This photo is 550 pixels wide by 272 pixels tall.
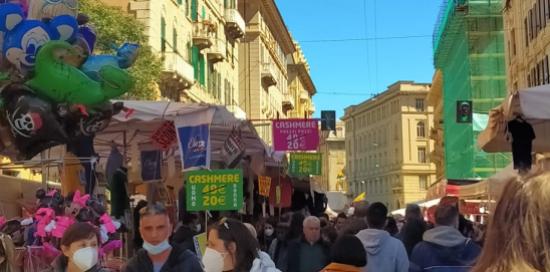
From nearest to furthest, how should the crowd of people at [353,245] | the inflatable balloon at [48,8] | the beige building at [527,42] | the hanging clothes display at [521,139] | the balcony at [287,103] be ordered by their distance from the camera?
the crowd of people at [353,245] → the hanging clothes display at [521,139] → the inflatable balloon at [48,8] → the beige building at [527,42] → the balcony at [287,103]

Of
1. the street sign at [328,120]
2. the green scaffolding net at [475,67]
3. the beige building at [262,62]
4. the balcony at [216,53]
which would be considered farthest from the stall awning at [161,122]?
the beige building at [262,62]

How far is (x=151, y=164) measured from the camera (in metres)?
12.9

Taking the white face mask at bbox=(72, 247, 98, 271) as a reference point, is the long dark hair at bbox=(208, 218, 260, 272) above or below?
above

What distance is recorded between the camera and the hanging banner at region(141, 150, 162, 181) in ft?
41.9

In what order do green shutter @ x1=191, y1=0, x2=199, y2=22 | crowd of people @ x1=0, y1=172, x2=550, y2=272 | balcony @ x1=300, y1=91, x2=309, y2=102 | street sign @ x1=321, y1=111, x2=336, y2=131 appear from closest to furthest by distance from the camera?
1. crowd of people @ x1=0, y1=172, x2=550, y2=272
2. street sign @ x1=321, y1=111, x2=336, y2=131
3. green shutter @ x1=191, y1=0, x2=199, y2=22
4. balcony @ x1=300, y1=91, x2=309, y2=102

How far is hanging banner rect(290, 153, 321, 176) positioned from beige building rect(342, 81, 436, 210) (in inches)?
3393

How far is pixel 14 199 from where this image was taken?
11805mm

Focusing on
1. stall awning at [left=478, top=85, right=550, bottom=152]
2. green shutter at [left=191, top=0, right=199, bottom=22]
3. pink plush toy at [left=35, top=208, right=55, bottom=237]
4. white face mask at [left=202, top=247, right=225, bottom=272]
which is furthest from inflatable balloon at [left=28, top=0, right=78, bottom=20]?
green shutter at [left=191, top=0, right=199, bottom=22]

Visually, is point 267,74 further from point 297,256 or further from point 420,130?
point 420,130

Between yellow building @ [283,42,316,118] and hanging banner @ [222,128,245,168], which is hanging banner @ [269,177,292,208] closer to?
hanging banner @ [222,128,245,168]

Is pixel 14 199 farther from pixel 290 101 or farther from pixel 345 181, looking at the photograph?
pixel 345 181

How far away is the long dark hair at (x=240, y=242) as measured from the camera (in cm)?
438

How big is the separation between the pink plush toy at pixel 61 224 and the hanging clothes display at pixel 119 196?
3392mm

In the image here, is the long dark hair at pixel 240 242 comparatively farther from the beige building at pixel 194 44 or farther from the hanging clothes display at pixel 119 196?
the beige building at pixel 194 44
